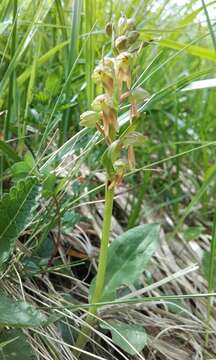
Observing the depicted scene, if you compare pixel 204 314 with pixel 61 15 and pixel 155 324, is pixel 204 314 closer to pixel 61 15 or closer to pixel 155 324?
pixel 155 324

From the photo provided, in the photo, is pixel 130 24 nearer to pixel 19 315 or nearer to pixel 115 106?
pixel 115 106

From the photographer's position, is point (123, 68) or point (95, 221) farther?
point (95, 221)

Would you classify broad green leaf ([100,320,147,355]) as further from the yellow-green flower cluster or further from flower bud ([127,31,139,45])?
flower bud ([127,31,139,45])

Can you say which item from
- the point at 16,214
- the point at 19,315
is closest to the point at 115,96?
the point at 16,214

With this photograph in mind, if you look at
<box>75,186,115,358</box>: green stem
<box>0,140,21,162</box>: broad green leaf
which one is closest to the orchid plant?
<box>75,186,115,358</box>: green stem

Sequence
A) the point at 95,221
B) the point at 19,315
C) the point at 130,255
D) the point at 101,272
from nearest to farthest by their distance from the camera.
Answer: the point at 19,315 < the point at 101,272 < the point at 130,255 < the point at 95,221

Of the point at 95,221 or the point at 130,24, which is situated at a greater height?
the point at 130,24

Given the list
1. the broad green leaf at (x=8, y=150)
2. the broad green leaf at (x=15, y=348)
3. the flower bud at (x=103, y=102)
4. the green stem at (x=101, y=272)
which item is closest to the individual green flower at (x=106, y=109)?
the flower bud at (x=103, y=102)

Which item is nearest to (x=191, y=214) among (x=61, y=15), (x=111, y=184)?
(x=61, y=15)
